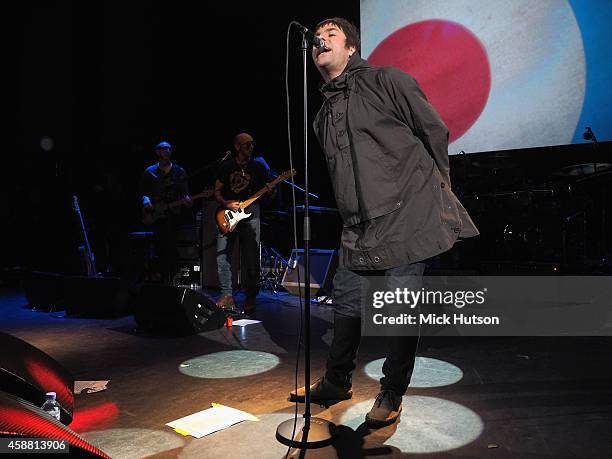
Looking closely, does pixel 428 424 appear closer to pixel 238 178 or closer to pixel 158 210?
pixel 238 178

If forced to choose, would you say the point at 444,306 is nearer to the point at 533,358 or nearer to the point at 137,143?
the point at 533,358

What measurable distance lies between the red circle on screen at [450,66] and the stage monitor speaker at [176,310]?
126 inches

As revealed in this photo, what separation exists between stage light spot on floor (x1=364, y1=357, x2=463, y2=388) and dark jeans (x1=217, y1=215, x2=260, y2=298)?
212 cm

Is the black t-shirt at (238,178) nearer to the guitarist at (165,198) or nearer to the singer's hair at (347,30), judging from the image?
the guitarist at (165,198)

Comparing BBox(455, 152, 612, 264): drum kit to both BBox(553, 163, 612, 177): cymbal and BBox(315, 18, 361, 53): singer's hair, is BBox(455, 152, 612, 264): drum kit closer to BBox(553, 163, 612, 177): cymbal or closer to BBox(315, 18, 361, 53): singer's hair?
BBox(553, 163, 612, 177): cymbal

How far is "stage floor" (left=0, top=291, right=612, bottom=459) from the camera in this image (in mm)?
1829

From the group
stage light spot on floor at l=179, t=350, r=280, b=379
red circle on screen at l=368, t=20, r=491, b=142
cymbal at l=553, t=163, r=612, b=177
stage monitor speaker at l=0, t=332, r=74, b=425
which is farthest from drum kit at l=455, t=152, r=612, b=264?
stage monitor speaker at l=0, t=332, r=74, b=425

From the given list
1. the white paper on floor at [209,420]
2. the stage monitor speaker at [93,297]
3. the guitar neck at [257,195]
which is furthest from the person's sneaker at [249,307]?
the white paper on floor at [209,420]

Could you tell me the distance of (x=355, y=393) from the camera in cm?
242

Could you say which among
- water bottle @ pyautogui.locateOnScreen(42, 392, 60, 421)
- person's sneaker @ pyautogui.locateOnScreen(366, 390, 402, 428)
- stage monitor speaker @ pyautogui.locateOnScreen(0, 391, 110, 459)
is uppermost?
stage monitor speaker @ pyautogui.locateOnScreen(0, 391, 110, 459)

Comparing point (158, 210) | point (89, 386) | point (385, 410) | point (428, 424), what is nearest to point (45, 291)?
point (158, 210)

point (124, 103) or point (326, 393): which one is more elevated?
point (124, 103)

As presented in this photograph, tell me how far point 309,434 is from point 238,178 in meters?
3.44

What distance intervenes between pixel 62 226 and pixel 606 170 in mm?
7530
